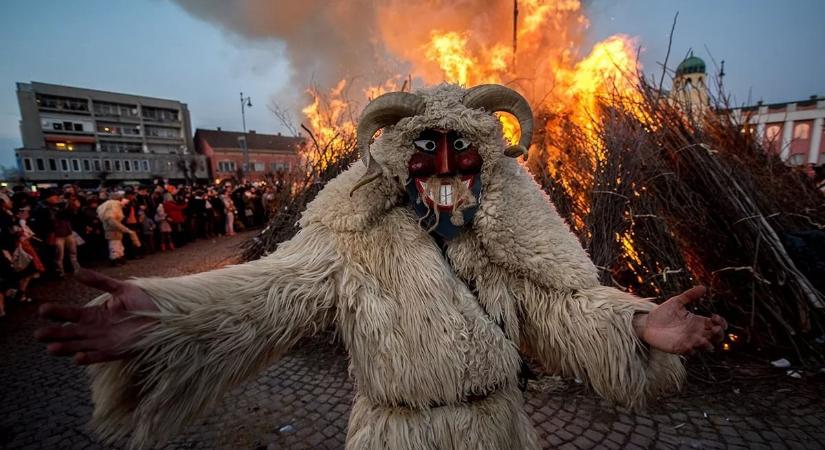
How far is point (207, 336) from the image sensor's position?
47.3 inches

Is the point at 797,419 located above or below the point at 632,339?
below

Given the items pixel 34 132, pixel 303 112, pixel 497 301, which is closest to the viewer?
pixel 497 301

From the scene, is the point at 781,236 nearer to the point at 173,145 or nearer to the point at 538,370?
the point at 538,370

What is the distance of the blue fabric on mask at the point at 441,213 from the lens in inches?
61.9

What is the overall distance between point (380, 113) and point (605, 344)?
54.6 inches

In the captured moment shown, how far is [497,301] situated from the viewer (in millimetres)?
1601

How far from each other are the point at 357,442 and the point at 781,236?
17.7ft

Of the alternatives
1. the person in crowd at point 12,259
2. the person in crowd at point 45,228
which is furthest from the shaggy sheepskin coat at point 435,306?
the person in crowd at point 45,228

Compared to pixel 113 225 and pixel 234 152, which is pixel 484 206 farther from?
pixel 234 152

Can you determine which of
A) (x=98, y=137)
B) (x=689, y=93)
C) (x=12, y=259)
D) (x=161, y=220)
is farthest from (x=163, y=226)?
(x=98, y=137)

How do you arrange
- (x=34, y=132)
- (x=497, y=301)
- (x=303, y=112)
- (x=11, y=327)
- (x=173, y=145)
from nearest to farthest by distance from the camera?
(x=497, y=301) → (x=11, y=327) → (x=303, y=112) → (x=34, y=132) → (x=173, y=145)

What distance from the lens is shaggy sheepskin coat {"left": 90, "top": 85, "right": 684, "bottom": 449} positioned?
143cm

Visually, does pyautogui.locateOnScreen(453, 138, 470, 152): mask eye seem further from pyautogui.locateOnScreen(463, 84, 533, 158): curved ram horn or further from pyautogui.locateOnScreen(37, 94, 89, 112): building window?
pyautogui.locateOnScreen(37, 94, 89, 112): building window

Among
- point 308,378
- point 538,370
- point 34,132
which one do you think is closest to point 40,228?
point 308,378
